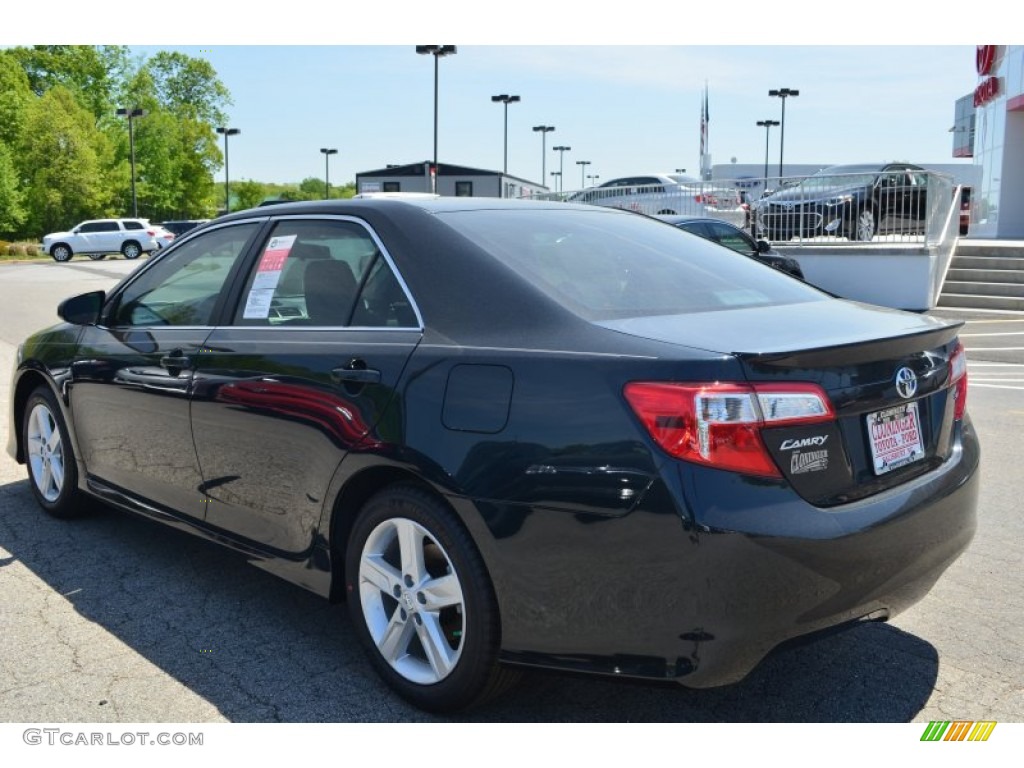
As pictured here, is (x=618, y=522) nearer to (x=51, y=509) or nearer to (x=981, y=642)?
(x=981, y=642)

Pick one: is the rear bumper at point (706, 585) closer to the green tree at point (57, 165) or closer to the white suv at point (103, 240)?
the white suv at point (103, 240)

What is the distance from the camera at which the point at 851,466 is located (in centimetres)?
280

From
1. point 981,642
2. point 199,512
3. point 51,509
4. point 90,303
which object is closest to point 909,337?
point 981,642

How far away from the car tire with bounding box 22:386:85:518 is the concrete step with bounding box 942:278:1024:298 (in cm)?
1705

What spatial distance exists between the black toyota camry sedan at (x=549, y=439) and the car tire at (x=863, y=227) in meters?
15.2

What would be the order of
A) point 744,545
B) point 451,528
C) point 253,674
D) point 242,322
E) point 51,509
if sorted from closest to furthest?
1. point 744,545
2. point 451,528
3. point 253,674
4. point 242,322
5. point 51,509

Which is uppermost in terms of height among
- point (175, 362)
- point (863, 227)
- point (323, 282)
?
point (863, 227)

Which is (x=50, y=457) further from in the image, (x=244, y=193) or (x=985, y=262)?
(x=244, y=193)

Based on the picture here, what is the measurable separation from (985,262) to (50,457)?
18561 millimetres

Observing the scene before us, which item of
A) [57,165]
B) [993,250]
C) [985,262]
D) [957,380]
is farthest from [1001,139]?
[57,165]

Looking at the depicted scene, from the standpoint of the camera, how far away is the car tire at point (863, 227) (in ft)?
59.5

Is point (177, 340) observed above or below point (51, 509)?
above

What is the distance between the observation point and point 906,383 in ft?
9.86
